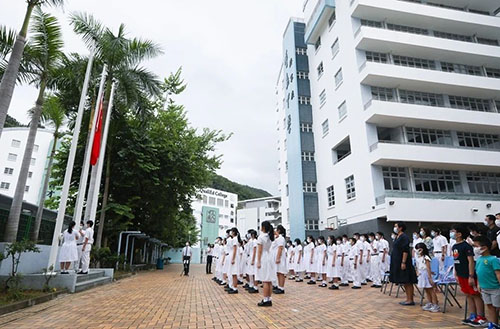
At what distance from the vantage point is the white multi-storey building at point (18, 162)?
45562 millimetres

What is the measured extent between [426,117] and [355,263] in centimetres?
1298

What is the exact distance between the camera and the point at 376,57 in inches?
833

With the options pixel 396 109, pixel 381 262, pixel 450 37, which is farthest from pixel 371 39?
pixel 381 262

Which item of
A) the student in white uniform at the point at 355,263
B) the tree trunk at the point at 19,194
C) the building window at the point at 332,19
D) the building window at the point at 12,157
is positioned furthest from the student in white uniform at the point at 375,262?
the building window at the point at 12,157

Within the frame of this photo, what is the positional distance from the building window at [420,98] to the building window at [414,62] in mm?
2092

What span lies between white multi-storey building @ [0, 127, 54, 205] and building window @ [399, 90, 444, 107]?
47.4m

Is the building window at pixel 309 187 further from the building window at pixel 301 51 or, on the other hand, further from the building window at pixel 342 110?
the building window at pixel 301 51

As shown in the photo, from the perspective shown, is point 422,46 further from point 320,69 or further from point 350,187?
point 350,187

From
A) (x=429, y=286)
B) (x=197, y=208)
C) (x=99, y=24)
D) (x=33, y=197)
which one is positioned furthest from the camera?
(x=197, y=208)

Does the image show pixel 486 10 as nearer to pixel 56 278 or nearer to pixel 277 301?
pixel 277 301

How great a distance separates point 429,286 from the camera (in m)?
5.94

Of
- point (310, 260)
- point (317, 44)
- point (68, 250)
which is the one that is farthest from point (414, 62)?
point (68, 250)

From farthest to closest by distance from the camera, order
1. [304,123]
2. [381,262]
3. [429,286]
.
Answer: [304,123] < [381,262] < [429,286]

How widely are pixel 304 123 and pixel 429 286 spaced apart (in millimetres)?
21862
